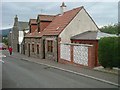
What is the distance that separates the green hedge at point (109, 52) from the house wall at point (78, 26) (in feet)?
32.6

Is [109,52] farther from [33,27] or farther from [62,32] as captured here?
[33,27]

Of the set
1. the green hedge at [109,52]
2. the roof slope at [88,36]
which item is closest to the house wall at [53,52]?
the roof slope at [88,36]

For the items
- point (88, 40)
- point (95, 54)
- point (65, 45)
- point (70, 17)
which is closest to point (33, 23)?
point (70, 17)

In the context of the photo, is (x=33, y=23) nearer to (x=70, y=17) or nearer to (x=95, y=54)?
(x=70, y=17)

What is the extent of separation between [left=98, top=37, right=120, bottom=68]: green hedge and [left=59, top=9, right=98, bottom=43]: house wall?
993cm

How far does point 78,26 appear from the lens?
3020 centimetres

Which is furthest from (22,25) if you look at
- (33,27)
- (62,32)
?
(62,32)

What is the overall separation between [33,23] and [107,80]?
29306mm

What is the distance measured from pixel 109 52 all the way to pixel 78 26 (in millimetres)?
11965

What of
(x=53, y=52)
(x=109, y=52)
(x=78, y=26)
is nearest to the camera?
(x=109, y=52)

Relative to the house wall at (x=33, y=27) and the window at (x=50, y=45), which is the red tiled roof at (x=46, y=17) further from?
the window at (x=50, y=45)

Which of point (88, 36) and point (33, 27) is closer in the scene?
point (88, 36)

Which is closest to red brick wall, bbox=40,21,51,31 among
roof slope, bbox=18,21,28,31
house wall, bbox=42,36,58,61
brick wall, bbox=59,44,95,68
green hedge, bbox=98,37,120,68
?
house wall, bbox=42,36,58,61

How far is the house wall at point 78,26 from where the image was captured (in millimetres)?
29109
